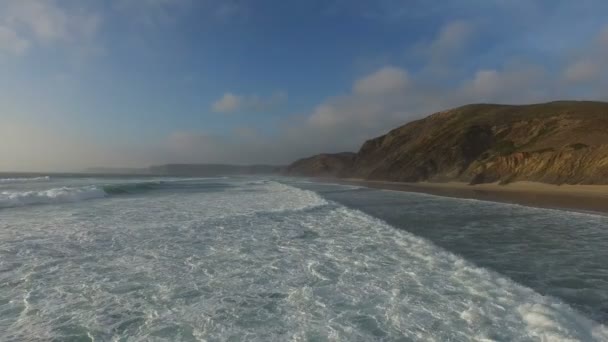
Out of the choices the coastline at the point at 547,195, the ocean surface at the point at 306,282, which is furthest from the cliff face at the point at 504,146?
the ocean surface at the point at 306,282

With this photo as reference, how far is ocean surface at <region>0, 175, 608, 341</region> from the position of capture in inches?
220

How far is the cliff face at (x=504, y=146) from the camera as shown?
39281 millimetres

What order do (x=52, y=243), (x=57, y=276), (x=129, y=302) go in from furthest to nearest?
(x=52, y=243) → (x=57, y=276) → (x=129, y=302)

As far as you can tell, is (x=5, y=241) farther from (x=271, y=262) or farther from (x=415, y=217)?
A: (x=415, y=217)

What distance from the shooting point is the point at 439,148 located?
68.6 meters

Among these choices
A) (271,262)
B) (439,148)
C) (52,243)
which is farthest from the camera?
(439,148)

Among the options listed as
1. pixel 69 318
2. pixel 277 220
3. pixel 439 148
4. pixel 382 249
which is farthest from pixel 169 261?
pixel 439 148

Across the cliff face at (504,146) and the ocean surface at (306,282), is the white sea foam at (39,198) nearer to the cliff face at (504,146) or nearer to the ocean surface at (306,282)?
the ocean surface at (306,282)

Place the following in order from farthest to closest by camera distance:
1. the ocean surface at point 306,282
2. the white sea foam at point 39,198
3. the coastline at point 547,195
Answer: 1. the white sea foam at point 39,198
2. the coastline at point 547,195
3. the ocean surface at point 306,282

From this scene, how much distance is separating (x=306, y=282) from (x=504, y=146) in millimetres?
61605

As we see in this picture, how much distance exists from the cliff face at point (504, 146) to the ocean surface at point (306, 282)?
2842 cm

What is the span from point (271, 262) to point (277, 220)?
758 cm

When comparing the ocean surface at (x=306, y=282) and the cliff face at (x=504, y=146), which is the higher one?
the cliff face at (x=504, y=146)

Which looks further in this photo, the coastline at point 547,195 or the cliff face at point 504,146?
the cliff face at point 504,146
